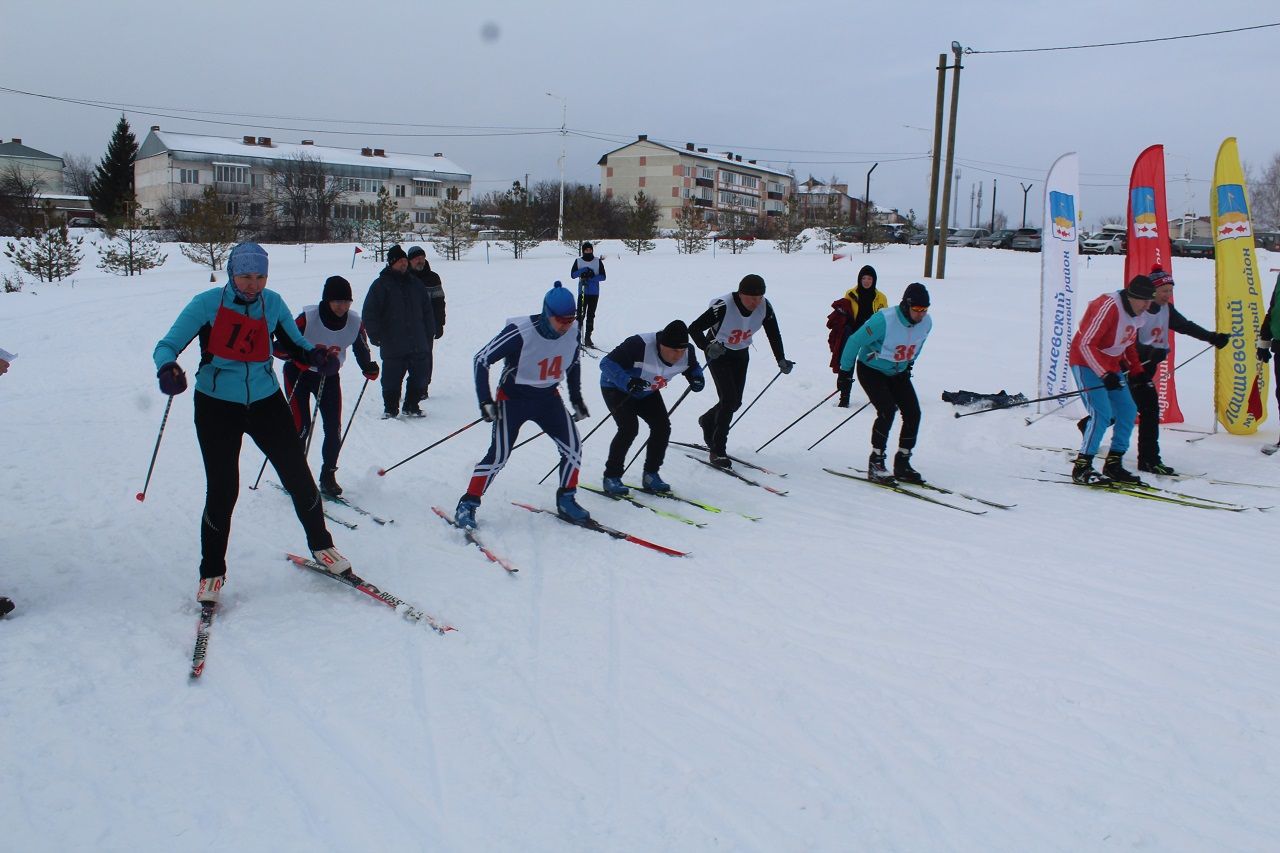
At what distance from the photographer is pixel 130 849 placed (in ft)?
7.91

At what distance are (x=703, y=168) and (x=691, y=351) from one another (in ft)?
247

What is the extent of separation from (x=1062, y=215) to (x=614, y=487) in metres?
6.06

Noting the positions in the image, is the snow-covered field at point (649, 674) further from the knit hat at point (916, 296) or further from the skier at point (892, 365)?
the knit hat at point (916, 296)

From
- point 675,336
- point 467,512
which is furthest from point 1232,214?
point 467,512

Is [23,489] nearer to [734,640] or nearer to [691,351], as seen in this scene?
[691,351]

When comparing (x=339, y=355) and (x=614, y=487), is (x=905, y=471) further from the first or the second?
(x=339, y=355)

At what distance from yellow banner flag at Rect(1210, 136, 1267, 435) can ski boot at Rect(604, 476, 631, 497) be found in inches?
242

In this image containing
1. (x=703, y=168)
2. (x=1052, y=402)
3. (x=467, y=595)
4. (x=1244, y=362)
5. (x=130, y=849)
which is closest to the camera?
(x=130, y=849)

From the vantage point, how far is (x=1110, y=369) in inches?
256

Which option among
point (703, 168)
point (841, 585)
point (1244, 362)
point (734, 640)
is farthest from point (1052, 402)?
point (703, 168)

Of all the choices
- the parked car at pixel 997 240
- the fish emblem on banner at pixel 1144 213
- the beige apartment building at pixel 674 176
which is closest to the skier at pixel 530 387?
the fish emblem on banner at pixel 1144 213

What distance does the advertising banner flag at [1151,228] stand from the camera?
28.3ft

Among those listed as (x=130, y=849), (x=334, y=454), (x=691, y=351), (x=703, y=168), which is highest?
(x=703, y=168)

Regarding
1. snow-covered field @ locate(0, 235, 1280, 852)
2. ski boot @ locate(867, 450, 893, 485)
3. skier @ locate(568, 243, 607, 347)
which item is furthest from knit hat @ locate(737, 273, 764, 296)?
skier @ locate(568, 243, 607, 347)
